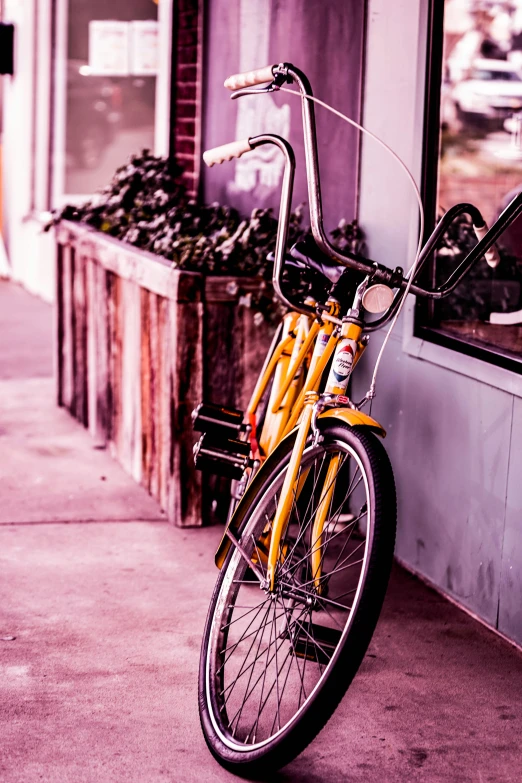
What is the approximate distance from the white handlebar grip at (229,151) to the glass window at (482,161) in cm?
130

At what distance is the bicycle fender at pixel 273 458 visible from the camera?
318 centimetres

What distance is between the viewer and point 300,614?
3219mm

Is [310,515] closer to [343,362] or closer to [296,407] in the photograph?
[343,362]

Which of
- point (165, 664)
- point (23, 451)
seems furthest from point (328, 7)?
point (165, 664)

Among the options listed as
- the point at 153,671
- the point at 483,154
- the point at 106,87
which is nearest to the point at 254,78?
the point at 153,671

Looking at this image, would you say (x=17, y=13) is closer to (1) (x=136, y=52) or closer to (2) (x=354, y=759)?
(1) (x=136, y=52)

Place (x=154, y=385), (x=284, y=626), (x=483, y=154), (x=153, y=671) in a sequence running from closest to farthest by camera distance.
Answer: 1. (x=284, y=626)
2. (x=153, y=671)
3. (x=154, y=385)
4. (x=483, y=154)

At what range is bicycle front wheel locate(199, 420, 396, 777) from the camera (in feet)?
9.48

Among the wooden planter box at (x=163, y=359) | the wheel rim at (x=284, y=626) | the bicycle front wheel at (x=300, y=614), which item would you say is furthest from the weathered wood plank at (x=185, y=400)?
the wheel rim at (x=284, y=626)

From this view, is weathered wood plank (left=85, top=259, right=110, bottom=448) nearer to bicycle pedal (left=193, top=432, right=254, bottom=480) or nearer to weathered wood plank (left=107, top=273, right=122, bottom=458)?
weathered wood plank (left=107, top=273, right=122, bottom=458)

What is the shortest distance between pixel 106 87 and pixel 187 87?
5.16 meters

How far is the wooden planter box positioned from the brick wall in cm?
94

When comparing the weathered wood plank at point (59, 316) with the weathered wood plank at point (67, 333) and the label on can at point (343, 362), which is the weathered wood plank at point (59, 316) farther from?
the label on can at point (343, 362)

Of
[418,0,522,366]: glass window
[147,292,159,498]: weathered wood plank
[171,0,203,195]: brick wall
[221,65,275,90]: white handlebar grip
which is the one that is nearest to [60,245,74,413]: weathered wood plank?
[171,0,203,195]: brick wall
